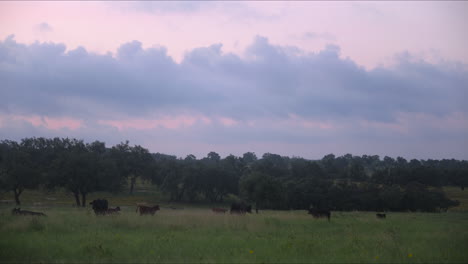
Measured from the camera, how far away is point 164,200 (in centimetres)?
8044

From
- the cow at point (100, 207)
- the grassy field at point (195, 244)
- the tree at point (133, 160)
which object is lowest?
the cow at point (100, 207)

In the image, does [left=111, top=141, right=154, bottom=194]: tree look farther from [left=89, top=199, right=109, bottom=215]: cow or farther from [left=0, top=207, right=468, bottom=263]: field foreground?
[left=0, top=207, right=468, bottom=263]: field foreground

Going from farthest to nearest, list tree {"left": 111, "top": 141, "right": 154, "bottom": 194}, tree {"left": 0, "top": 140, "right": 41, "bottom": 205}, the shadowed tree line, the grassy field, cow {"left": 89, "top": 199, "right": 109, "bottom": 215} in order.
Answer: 1. tree {"left": 111, "top": 141, "right": 154, "bottom": 194}
2. tree {"left": 0, "top": 140, "right": 41, "bottom": 205}
3. the shadowed tree line
4. cow {"left": 89, "top": 199, "right": 109, "bottom": 215}
5. the grassy field

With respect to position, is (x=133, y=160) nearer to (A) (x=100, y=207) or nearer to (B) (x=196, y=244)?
(A) (x=100, y=207)

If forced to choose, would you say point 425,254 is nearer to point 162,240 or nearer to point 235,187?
point 162,240

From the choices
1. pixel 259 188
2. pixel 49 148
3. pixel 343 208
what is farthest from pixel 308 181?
pixel 49 148

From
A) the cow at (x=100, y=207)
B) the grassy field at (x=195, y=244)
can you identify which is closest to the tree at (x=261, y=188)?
the cow at (x=100, y=207)

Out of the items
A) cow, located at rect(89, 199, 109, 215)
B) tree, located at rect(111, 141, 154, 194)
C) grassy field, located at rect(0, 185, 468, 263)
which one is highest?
tree, located at rect(111, 141, 154, 194)

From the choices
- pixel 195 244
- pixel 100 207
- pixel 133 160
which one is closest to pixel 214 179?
pixel 133 160

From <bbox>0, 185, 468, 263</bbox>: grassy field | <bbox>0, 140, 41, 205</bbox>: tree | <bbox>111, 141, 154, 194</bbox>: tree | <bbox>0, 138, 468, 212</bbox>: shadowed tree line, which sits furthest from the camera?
<bbox>111, 141, 154, 194</bbox>: tree

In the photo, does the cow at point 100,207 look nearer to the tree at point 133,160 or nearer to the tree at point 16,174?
the tree at point 16,174

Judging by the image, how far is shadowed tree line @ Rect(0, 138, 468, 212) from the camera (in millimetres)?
53656

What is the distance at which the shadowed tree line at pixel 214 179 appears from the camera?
53.7m

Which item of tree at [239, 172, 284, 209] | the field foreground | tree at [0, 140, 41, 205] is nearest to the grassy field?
the field foreground
